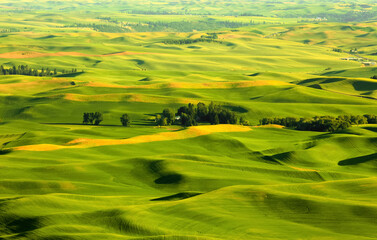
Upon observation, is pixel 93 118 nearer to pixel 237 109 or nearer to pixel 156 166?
pixel 237 109

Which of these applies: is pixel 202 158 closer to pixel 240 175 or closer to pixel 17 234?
pixel 240 175

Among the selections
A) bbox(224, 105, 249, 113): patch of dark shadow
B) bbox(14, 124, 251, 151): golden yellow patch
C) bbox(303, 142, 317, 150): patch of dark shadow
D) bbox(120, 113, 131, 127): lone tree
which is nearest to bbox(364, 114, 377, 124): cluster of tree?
bbox(224, 105, 249, 113): patch of dark shadow

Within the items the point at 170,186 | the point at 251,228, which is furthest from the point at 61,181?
the point at 251,228

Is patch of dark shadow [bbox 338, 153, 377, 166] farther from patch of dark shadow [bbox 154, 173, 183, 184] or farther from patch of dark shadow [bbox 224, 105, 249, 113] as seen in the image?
patch of dark shadow [bbox 224, 105, 249, 113]

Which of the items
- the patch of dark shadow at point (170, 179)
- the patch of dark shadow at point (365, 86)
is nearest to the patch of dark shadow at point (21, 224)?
the patch of dark shadow at point (170, 179)

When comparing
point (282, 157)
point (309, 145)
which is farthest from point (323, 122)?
point (282, 157)
